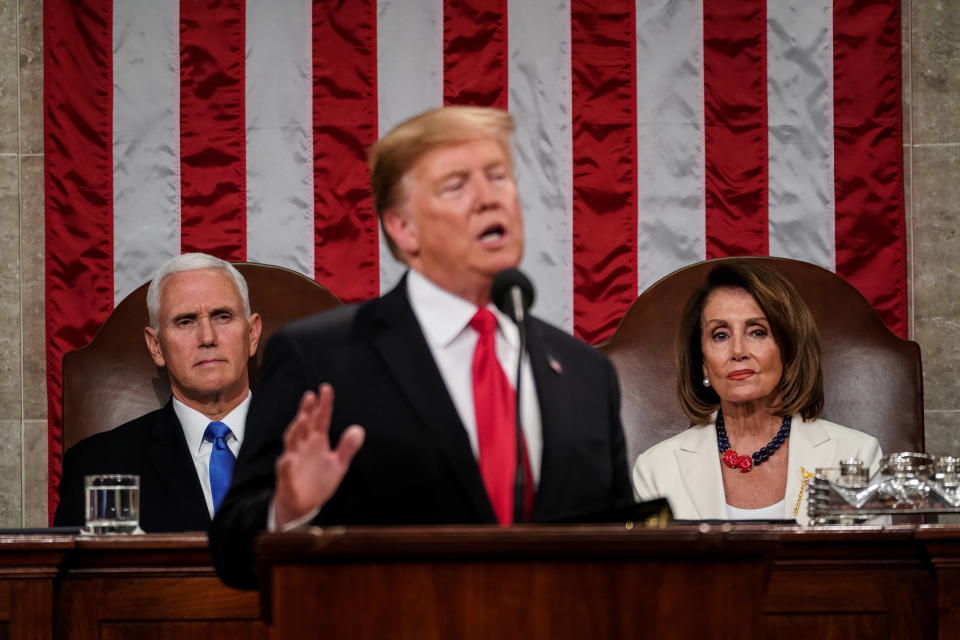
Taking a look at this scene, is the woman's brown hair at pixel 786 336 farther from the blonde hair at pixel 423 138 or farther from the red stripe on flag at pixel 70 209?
the red stripe on flag at pixel 70 209

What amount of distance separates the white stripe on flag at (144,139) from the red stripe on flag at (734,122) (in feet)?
A: 5.96

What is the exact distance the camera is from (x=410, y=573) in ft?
5.08

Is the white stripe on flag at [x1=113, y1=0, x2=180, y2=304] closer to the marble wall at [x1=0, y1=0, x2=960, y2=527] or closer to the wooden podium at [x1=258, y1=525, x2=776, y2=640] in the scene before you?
the marble wall at [x1=0, y1=0, x2=960, y2=527]

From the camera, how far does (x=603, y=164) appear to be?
Result: 449 centimetres

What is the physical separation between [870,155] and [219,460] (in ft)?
7.82

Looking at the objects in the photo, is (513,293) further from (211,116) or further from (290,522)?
(211,116)

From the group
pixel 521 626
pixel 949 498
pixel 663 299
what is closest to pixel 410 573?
pixel 521 626

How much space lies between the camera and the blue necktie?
3.73 m

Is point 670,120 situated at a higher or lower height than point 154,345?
higher

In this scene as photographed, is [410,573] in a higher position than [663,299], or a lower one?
lower

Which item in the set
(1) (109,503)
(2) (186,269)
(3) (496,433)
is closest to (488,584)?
(3) (496,433)

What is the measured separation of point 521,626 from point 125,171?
10.8 ft

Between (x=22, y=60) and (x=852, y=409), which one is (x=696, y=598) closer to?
(x=852, y=409)

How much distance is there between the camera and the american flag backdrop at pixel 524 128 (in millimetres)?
4465
